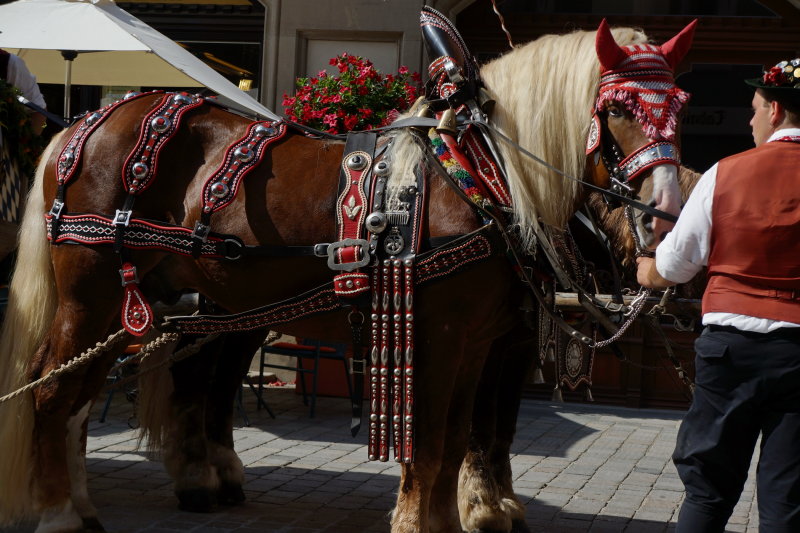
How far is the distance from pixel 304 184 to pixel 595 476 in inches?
126

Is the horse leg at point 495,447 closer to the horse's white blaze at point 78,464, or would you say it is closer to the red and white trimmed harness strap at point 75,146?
the horse's white blaze at point 78,464

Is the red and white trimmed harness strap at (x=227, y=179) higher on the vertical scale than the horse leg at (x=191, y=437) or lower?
higher

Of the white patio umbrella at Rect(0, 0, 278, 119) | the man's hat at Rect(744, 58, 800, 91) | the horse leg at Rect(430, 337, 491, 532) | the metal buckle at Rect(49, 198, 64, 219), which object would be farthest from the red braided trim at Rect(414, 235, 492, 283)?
the white patio umbrella at Rect(0, 0, 278, 119)

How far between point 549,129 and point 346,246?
2.83 ft

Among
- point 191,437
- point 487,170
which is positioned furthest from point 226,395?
point 487,170

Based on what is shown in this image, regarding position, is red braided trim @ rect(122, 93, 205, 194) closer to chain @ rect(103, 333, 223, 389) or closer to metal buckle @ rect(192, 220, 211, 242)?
metal buckle @ rect(192, 220, 211, 242)

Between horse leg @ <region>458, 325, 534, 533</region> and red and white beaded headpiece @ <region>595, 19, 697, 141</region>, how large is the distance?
118 centimetres

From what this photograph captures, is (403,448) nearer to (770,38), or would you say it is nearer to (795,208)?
(795,208)

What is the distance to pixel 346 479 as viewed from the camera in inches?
222

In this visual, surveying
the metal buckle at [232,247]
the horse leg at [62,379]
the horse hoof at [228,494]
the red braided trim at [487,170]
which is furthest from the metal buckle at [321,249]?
the horse hoof at [228,494]

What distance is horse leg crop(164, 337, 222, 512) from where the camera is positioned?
4707mm

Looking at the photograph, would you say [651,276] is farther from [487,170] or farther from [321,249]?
[321,249]

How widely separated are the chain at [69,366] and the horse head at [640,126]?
2052 millimetres

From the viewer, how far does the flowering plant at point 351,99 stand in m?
7.06
